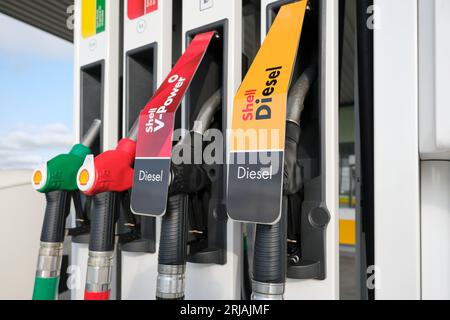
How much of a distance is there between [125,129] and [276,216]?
482 millimetres

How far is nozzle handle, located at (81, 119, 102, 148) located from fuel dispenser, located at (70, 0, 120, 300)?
19 millimetres

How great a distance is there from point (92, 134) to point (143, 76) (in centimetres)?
19

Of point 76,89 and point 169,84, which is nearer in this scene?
point 169,84

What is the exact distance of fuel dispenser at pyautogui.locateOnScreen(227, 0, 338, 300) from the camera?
48cm

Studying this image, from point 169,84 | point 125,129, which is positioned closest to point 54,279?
point 125,129

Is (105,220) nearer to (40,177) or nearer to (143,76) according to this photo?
(40,177)

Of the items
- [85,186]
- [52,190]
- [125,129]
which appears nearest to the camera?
[85,186]

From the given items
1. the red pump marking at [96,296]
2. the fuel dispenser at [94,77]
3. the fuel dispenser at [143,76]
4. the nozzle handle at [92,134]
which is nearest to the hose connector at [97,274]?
the red pump marking at [96,296]

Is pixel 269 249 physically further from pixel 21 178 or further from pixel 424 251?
pixel 21 178

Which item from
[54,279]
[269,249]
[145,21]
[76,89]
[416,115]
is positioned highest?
[145,21]

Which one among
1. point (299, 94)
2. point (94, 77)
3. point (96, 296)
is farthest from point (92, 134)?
point (299, 94)

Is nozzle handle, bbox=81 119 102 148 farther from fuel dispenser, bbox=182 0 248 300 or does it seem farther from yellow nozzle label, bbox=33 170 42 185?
fuel dispenser, bbox=182 0 248 300

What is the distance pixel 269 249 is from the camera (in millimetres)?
489

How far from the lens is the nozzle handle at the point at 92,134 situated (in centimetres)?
88
